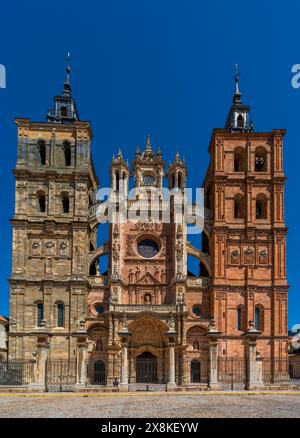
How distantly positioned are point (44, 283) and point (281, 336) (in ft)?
63.4

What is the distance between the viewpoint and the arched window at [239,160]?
42.1 metres

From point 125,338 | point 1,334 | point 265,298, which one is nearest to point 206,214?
point 265,298

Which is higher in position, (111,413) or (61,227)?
(61,227)

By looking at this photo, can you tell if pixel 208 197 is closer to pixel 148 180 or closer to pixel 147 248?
pixel 148 180

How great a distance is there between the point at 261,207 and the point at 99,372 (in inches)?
775

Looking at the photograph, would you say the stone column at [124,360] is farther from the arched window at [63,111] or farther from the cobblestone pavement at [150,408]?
the arched window at [63,111]

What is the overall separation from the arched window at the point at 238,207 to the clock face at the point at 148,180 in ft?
25.1

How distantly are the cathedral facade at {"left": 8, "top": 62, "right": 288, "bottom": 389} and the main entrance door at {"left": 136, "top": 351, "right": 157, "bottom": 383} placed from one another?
0.10 meters

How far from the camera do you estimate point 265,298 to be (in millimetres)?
38469

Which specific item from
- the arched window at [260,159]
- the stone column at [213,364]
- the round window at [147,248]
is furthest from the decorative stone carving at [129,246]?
the stone column at [213,364]
